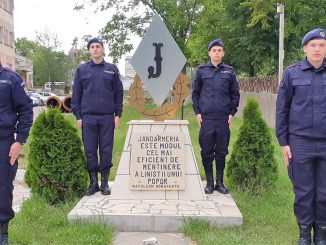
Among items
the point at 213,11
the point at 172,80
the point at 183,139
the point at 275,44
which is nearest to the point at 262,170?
the point at 183,139

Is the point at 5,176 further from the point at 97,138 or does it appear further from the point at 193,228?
Answer: the point at 193,228

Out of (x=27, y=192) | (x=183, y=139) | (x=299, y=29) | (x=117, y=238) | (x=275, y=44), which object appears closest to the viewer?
(x=117, y=238)

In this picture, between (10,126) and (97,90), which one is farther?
(97,90)

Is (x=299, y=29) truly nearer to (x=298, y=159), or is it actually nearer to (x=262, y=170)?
(x=262, y=170)

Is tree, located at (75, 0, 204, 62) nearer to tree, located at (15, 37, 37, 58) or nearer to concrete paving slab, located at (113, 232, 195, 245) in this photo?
concrete paving slab, located at (113, 232, 195, 245)

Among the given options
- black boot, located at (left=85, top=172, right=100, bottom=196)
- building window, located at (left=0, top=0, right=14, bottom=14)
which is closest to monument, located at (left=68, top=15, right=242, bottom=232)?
black boot, located at (left=85, top=172, right=100, bottom=196)

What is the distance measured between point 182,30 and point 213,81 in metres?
22.1

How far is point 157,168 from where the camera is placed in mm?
5906

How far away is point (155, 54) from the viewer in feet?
20.1

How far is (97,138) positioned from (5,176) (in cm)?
182

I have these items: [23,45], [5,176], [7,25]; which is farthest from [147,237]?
[23,45]

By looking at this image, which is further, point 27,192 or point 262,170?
point 27,192

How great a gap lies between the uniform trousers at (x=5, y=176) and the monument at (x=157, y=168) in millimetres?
927

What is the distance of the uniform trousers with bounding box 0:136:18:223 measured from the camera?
4.29 m
